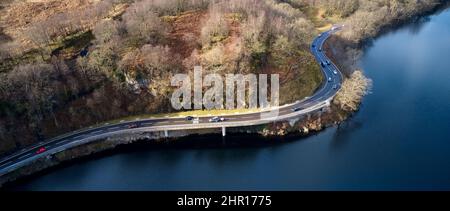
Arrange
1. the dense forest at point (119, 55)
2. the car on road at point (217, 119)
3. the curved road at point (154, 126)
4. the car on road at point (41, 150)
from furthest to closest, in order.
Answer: the car on road at point (217, 119)
the dense forest at point (119, 55)
the car on road at point (41, 150)
the curved road at point (154, 126)

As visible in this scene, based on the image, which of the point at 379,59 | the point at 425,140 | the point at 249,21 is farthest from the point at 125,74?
the point at 379,59

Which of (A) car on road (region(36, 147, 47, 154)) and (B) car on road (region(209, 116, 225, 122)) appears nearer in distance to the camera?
(A) car on road (region(36, 147, 47, 154))

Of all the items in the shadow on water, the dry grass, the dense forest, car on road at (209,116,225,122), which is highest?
the dense forest

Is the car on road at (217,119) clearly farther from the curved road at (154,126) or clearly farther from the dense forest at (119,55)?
the dense forest at (119,55)

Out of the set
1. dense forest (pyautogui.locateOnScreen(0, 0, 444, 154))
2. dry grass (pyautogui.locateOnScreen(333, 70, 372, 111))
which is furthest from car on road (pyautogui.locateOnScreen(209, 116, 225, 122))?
dry grass (pyautogui.locateOnScreen(333, 70, 372, 111))

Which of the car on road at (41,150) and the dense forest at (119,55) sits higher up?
the dense forest at (119,55)

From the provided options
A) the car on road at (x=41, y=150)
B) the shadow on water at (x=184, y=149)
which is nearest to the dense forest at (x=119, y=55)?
the car on road at (x=41, y=150)

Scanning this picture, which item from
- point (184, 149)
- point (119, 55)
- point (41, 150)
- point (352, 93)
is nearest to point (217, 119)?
point (184, 149)

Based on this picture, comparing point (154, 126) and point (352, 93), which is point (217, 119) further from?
point (352, 93)

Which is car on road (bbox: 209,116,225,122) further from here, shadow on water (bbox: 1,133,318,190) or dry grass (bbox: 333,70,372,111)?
dry grass (bbox: 333,70,372,111)
